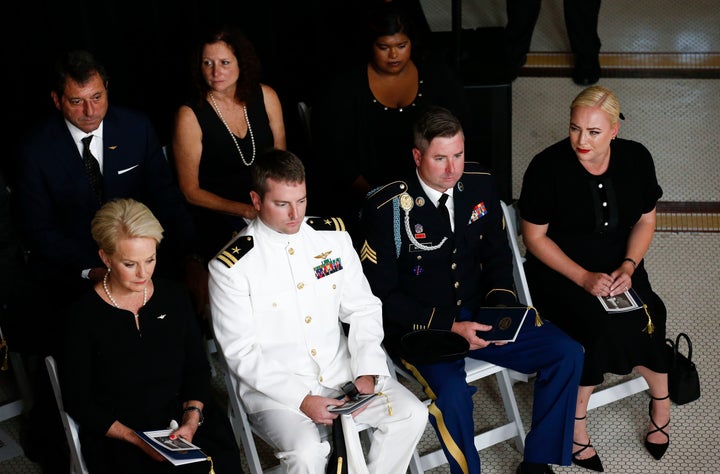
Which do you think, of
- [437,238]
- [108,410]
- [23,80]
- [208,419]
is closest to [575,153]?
[437,238]

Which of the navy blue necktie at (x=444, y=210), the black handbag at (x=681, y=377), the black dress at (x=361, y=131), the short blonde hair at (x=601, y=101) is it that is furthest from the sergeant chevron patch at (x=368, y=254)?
the black handbag at (x=681, y=377)

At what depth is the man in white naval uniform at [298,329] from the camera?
11.2 feet

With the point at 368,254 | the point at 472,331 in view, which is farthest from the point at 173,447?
the point at 472,331

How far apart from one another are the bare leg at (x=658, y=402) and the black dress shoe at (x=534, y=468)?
50 centimetres

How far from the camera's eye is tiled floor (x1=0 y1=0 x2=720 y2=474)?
399 cm

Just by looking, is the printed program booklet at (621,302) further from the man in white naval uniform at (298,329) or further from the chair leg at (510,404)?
the man in white naval uniform at (298,329)

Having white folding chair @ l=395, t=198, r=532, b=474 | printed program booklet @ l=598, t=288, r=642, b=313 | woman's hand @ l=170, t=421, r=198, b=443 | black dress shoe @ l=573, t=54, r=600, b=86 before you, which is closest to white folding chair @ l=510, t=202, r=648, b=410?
white folding chair @ l=395, t=198, r=532, b=474

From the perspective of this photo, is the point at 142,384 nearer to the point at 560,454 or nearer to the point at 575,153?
the point at 560,454

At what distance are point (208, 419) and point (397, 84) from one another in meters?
1.93

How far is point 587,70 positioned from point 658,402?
322 centimetres

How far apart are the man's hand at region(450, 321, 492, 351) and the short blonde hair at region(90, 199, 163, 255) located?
1291 mm

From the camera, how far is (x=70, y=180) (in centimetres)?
388

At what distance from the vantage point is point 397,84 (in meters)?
4.54

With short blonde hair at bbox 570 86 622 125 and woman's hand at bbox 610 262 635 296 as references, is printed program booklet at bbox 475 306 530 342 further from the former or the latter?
short blonde hair at bbox 570 86 622 125
